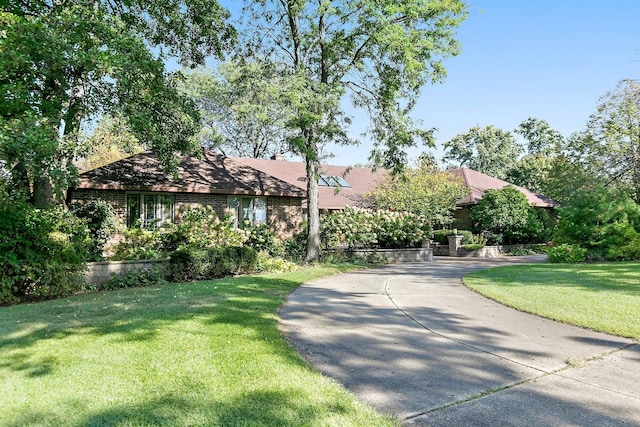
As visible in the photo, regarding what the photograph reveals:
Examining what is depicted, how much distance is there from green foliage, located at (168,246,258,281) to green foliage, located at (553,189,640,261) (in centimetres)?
1247

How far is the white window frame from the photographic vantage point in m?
15.3

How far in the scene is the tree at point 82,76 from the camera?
26.8ft

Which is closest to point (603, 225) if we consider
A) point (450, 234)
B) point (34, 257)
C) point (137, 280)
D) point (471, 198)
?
point (450, 234)

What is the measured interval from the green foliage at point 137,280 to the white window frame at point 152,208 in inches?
171

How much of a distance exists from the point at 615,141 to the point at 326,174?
17.3m

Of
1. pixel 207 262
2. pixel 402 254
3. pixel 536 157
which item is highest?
pixel 536 157

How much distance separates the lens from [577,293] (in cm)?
822

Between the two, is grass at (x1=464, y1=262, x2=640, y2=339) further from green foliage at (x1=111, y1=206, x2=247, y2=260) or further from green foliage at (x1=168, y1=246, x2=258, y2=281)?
green foliage at (x1=111, y1=206, x2=247, y2=260)

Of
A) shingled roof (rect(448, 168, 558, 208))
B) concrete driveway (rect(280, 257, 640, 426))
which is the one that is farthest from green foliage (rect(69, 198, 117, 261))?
shingled roof (rect(448, 168, 558, 208))

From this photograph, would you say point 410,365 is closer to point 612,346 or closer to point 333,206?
point 612,346

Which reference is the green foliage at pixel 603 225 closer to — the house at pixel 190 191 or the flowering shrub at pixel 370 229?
the flowering shrub at pixel 370 229

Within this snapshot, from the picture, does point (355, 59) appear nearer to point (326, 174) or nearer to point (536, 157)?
point (326, 174)

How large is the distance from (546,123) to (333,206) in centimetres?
4058

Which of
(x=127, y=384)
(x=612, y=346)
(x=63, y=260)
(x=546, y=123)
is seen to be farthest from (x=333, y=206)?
(x=546, y=123)
